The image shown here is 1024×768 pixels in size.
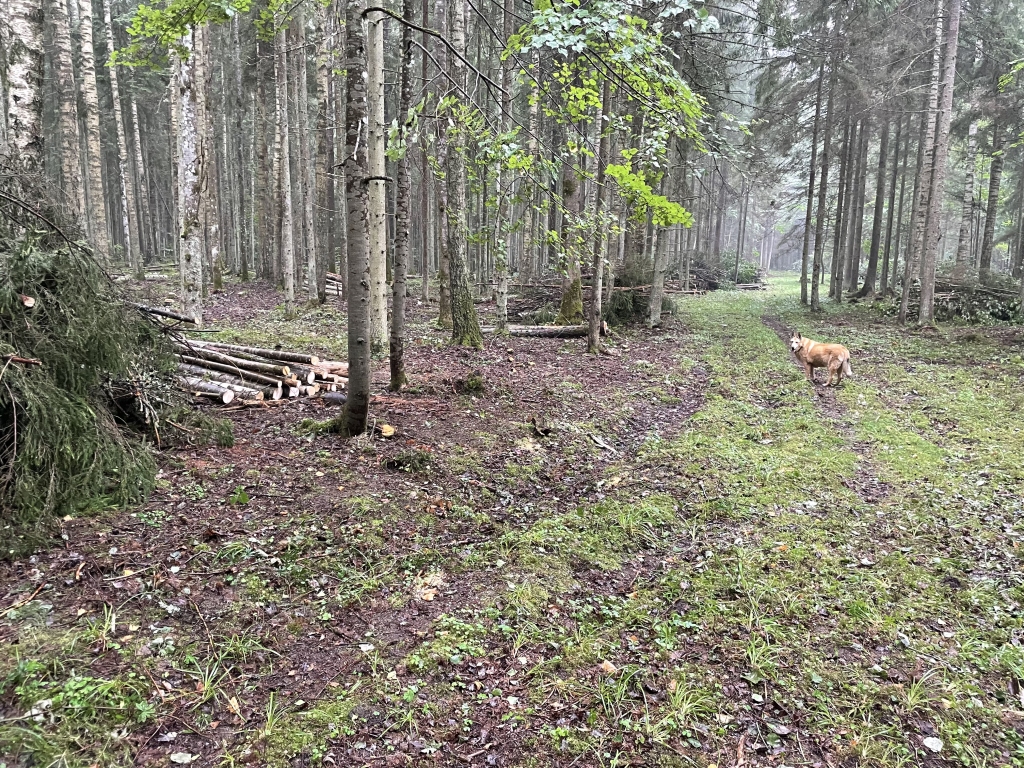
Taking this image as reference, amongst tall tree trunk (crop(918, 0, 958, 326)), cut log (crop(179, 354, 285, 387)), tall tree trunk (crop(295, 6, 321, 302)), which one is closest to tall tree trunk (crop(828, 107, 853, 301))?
tall tree trunk (crop(918, 0, 958, 326))

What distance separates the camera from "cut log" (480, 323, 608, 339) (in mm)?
15430

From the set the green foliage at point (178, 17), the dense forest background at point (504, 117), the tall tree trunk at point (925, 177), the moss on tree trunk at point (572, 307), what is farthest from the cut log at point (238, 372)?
the tall tree trunk at point (925, 177)

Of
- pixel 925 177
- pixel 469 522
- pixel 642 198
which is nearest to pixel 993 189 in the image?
pixel 925 177

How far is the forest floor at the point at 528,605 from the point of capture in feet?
10.2

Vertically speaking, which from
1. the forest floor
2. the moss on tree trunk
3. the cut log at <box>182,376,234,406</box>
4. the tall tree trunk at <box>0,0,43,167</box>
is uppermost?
the tall tree trunk at <box>0,0,43,167</box>

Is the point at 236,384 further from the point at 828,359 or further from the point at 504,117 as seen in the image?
the point at 828,359

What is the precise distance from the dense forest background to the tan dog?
→ 144 inches

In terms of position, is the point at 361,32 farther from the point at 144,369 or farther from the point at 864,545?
the point at 864,545

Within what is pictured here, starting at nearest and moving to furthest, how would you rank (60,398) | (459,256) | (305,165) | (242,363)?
(60,398) < (242,363) < (459,256) < (305,165)

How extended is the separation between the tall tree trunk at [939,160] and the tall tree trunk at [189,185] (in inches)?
750

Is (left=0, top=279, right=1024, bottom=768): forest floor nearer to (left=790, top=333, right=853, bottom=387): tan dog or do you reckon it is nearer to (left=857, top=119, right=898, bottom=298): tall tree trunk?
(left=790, top=333, right=853, bottom=387): tan dog

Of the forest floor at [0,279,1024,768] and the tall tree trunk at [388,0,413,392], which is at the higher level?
the tall tree trunk at [388,0,413,392]

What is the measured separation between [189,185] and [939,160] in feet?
66.0

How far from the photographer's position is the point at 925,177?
18.1 metres
